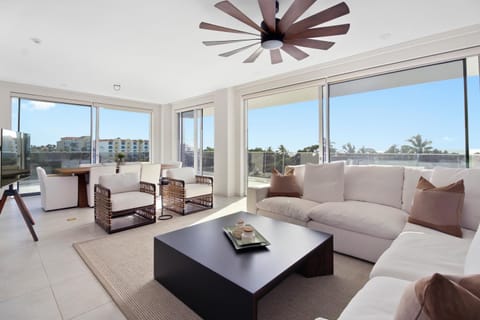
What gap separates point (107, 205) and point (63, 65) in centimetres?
289

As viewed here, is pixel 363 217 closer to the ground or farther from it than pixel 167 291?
farther from it

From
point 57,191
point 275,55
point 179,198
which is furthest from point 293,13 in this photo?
point 57,191

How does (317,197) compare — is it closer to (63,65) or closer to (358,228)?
(358,228)

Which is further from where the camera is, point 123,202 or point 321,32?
point 123,202

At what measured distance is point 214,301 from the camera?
145 centimetres

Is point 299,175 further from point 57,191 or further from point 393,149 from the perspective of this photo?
point 57,191

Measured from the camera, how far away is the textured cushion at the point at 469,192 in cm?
204

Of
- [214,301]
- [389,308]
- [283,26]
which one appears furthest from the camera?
[283,26]

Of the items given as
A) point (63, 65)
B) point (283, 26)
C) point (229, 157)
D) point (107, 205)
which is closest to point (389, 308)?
point (283, 26)

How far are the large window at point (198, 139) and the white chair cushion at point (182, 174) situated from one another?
6.18ft

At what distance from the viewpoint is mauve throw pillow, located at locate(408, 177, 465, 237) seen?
196 cm

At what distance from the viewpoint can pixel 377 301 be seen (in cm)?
107

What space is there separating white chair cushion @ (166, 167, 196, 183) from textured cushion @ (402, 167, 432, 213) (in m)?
3.44

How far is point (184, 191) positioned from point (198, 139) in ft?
10.5
